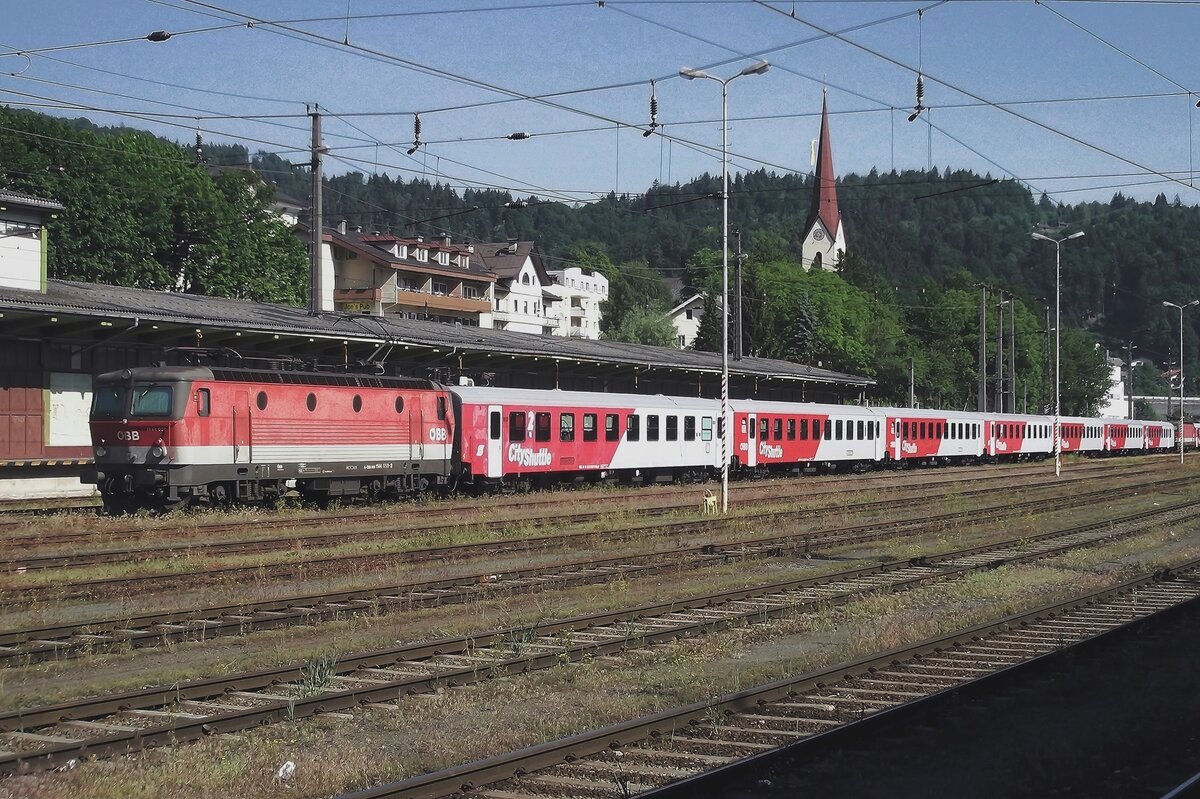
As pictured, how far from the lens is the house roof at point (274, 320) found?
3128cm

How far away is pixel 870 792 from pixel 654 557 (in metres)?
14.3

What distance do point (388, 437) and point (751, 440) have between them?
1865 centimetres

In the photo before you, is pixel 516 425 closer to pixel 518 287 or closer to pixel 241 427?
pixel 241 427

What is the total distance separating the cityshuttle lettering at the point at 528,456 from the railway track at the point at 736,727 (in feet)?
72.0

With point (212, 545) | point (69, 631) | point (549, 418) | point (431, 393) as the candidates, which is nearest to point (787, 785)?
point (69, 631)

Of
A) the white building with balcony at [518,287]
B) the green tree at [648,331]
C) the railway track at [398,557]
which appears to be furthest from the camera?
the white building with balcony at [518,287]

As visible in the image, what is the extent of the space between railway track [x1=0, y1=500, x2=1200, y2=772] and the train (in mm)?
13973

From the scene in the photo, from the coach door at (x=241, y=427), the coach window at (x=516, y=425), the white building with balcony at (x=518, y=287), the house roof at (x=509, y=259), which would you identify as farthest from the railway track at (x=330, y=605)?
the house roof at (x=509, y=259)

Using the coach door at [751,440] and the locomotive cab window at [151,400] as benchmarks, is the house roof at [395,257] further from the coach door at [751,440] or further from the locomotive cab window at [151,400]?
the locomotive cab window at [151,400]

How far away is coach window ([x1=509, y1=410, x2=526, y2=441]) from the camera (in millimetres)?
35469

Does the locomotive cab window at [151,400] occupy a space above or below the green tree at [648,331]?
below

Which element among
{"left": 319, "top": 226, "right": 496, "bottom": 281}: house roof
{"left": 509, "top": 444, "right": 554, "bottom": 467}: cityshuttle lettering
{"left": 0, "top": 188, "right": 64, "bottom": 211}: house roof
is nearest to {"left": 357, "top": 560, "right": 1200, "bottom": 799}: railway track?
{"left": 509, "top": 444, "right": 554, "bottom": 467}: cityshuttle lettering

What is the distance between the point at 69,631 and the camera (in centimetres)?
1390

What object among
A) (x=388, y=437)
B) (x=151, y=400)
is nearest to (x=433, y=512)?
(x=388, y=437)
